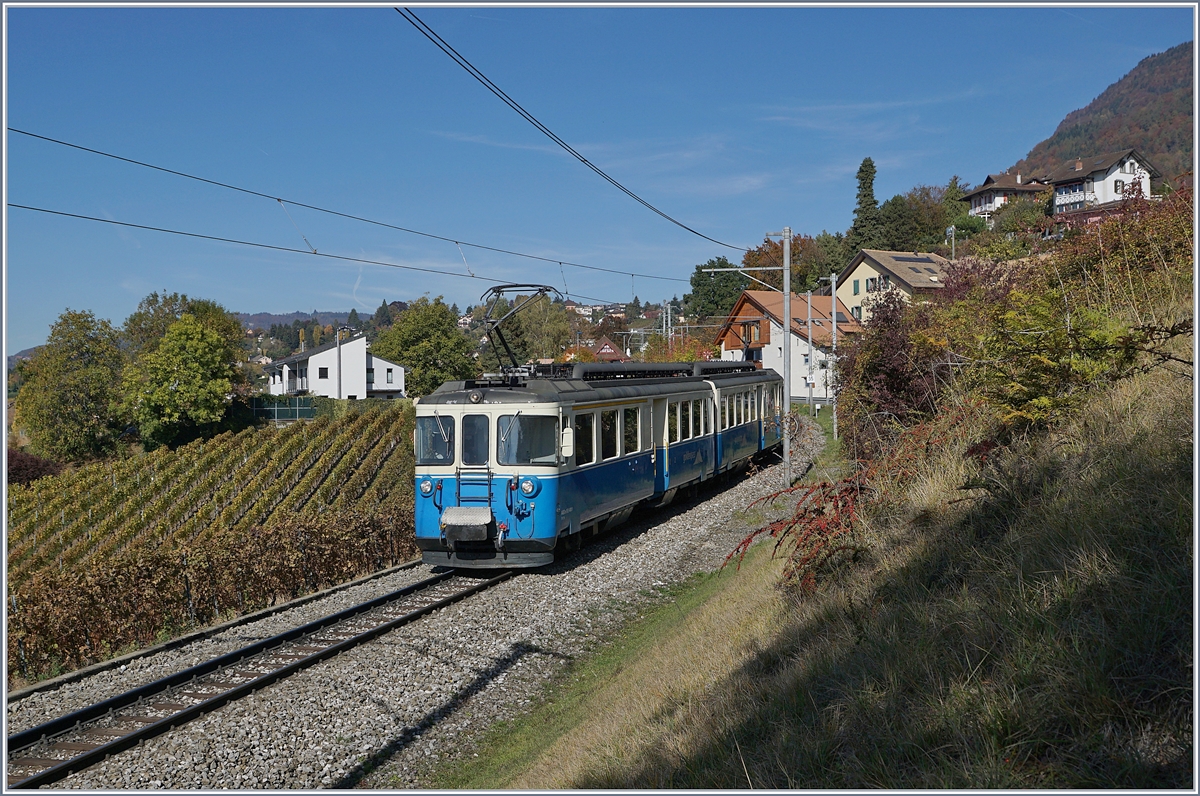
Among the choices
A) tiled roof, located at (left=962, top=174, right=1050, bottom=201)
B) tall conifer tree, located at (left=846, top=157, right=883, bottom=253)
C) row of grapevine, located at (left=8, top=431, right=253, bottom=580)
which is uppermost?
tiled roof, located at (left=962, top=174, right=1050, bottom=201)

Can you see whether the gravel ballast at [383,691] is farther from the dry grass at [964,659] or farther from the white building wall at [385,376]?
the white building wall at [385,376]

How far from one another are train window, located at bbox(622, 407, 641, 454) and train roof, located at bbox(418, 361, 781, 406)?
1.06 feet

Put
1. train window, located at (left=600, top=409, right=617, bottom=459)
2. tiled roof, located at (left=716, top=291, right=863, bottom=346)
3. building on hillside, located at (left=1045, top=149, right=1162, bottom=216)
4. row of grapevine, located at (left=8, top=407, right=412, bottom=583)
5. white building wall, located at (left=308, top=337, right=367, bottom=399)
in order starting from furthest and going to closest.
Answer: white building wall, located at (left=308, top=337, right=367, bottom=399) → building on hillside, located at (left=1045, top=149, right=1162, bottom=216) → tiled roof, located at (left=716, top=291, right=863, bottom=346) → row of grapevine, located at (left=8, top=407, right=412, bottom=583) → train window, located at (left=600, top=409, right=617, bottom=459)

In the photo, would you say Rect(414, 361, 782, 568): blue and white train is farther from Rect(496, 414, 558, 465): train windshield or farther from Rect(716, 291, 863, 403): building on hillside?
Rect(716, 291, 863, 403): building on hillside

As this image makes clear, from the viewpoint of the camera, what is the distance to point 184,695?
26.8ft

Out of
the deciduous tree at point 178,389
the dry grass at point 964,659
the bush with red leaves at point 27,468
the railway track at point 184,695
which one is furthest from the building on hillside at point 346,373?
the dry grass at point 964,659

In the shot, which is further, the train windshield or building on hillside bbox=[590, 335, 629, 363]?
building on hillside bbox=[590, 335, 629, 363]

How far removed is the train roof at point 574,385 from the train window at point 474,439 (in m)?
0.28

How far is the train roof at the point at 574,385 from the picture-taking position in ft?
42.7

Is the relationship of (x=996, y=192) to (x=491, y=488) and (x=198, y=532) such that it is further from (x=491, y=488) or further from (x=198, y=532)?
(x=491, y=488)

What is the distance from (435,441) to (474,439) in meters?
0.67

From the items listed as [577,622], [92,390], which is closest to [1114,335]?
Answer: [577,622]

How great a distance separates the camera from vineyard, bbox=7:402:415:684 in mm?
11766

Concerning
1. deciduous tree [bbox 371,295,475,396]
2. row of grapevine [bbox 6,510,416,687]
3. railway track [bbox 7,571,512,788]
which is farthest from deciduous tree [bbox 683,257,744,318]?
railway track [bbox 7,571,512,788]
